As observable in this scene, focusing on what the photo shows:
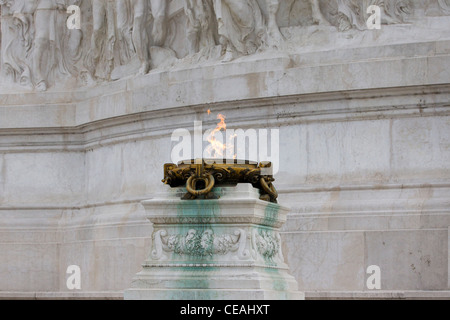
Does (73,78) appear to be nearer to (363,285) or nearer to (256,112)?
(256,112)

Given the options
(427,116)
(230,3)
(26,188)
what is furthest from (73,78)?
(427,116)

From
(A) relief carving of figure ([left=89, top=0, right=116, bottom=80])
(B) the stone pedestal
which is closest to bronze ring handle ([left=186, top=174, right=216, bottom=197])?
(B) the stone pedestal

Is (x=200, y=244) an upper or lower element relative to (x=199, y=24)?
lower

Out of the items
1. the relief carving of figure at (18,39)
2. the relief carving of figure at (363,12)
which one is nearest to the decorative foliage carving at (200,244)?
the relief carving of figure at (363,12)

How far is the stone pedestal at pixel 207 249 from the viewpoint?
12312mm

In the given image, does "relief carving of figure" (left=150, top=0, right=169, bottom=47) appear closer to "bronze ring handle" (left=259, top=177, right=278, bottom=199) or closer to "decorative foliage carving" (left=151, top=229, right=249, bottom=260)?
"bronze ring handle" (left=259, top=177, right=278, bottom=199)

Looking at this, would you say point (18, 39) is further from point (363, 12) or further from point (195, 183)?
point (195, 183)

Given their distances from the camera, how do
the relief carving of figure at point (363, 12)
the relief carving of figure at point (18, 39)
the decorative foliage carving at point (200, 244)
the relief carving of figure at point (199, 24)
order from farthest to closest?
the relief carving of figure at point (18, 39), the relief carving of figure at point (199, 24), the relief carving of figure at point (363, 12), the decorative foliage carving at point (200, 244)

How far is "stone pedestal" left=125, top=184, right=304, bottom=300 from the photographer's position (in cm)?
1231

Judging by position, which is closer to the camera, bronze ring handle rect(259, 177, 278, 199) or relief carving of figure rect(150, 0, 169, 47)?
bronze ring handle rect(259, 177, 278, 199)

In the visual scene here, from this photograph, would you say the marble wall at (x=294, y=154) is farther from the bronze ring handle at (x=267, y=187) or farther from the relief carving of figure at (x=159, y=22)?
the bronze ring handle at (x=267, y=187)

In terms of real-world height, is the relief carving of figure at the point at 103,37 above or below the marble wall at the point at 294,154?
above

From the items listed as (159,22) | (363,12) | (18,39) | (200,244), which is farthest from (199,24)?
(200,244)

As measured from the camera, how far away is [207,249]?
1252 cm
